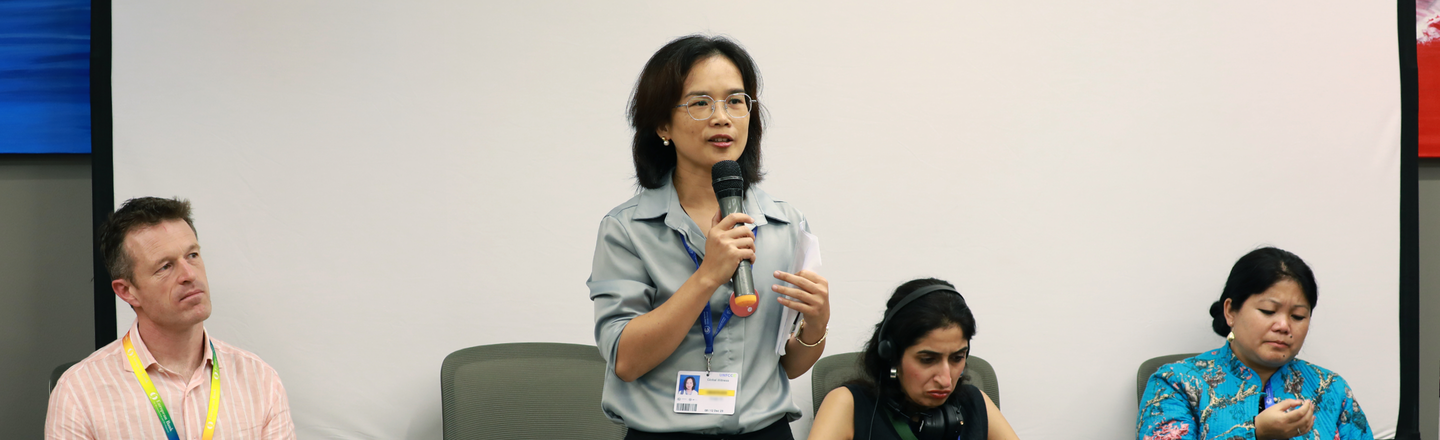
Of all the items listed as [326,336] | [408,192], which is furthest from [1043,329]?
[326,336]

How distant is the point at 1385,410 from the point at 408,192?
3424 mm

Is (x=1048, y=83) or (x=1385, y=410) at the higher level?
(x=1048, y=83)

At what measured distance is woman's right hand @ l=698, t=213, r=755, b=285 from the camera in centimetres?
107

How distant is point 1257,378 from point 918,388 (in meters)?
1.22

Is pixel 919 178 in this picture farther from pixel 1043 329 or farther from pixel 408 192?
pixel 408 192

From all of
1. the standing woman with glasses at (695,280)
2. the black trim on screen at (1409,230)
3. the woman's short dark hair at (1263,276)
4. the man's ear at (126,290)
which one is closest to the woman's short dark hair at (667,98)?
the standing woman with glasses at (695,280)

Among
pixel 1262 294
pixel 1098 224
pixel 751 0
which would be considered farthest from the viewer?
pixel 1098 224

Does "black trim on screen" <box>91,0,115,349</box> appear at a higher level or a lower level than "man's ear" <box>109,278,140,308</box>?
higher

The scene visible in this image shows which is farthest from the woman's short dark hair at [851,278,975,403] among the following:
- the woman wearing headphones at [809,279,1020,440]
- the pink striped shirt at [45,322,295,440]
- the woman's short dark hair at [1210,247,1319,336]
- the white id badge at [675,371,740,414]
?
the pink striped shirt at [45,322,295,440]

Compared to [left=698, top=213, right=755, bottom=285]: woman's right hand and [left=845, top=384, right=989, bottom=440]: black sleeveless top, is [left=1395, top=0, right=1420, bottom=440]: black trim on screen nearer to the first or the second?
[left=845, top=384, right=989, bottom=440]: black sleeveless top

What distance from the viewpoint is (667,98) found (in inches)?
47.3

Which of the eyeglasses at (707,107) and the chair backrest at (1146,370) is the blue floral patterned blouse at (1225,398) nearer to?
the chair backrest at (1146,370)

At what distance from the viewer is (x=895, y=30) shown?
2.89m

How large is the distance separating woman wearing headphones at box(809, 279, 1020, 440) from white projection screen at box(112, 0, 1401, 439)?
0.73 m
